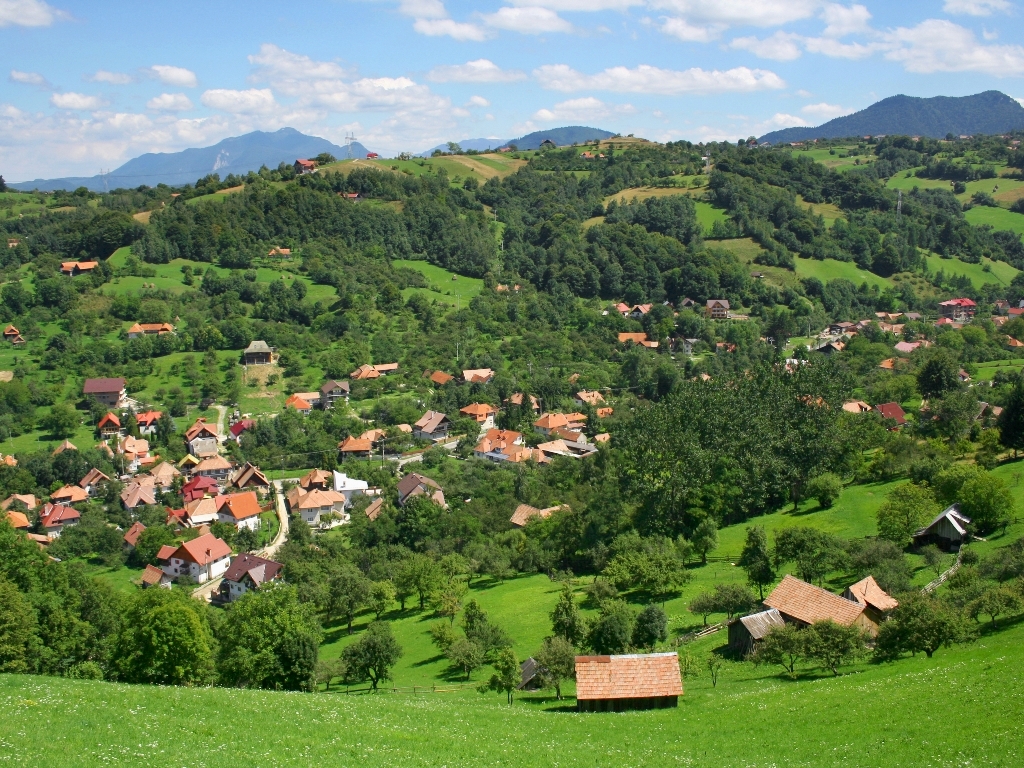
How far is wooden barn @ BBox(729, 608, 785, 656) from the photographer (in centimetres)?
2473

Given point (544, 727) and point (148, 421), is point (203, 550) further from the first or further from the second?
point (544, 727)

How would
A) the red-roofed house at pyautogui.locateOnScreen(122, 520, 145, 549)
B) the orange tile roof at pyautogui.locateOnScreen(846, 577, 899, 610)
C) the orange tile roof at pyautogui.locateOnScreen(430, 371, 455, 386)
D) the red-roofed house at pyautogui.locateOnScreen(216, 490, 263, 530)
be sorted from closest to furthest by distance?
the orange tile roof at pyautogui.locateOnScreen(846, 577, 899, 610) < the red-roofed house at pyautogui.locateOnScreen(122, 520, 145, 549) < the red-roofed house at pyautogui.locateOnScreen(216, 490, 263, 530) < the orange tile roof at pyautogui.locateOnScreen(430, 371, 455, 386)

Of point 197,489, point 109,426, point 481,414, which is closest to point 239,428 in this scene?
point 197,489

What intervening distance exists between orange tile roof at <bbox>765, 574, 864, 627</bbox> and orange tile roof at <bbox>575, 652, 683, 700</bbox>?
555 cm

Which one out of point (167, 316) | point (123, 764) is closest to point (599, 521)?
point (123, 764)

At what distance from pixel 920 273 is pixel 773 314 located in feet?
93.7

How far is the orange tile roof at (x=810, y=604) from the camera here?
25.0 metres

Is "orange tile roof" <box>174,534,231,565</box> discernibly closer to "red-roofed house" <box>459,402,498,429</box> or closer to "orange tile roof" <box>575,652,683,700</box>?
"red-roofed house" <box>459,402,498,429</box>

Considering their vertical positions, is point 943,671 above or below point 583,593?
above

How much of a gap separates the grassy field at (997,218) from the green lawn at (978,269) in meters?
10.9

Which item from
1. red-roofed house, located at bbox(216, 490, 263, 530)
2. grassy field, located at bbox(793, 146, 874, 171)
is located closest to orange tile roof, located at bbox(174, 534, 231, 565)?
red-roofed house, located at bbox(216, 490, 263, 530)

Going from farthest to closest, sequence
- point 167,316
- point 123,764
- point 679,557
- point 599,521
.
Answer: point 167,316 → point 599,521 → point 679,557 → point 123,764

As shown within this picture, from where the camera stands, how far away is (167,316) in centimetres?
8431

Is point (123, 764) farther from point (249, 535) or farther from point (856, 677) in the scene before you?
point (249, 535)
